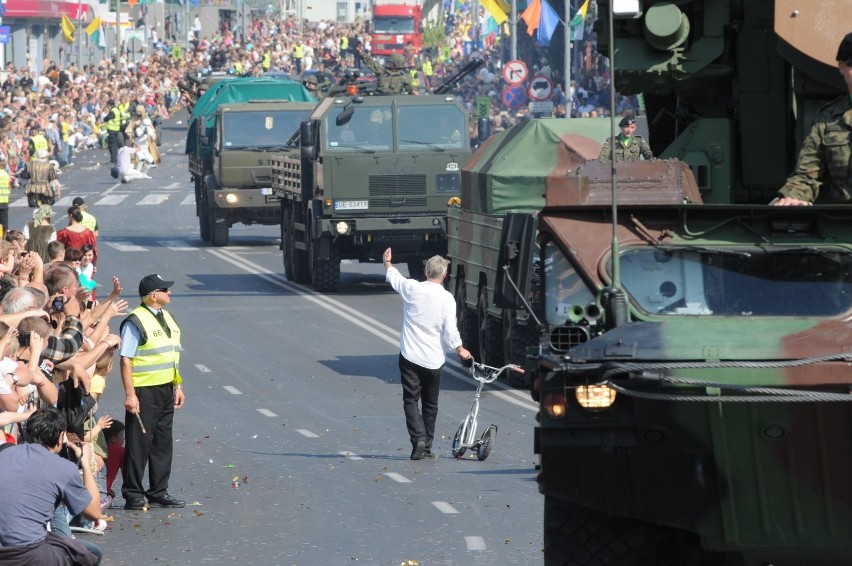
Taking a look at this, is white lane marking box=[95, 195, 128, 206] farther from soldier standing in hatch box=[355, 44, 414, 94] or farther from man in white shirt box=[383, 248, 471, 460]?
man in white shirt box=[383, 248, 471, 460]

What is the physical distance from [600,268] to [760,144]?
2.95 metres

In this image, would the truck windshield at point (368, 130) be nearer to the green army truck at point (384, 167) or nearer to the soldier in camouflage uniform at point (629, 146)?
the green army truck at point (384, 167)

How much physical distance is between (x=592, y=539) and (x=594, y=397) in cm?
87

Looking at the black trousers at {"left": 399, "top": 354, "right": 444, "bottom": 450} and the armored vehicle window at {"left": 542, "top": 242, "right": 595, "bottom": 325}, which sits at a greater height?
the armored vehicle window at {"left": 542, "top": 242, "right": 595, "bottom": 325}

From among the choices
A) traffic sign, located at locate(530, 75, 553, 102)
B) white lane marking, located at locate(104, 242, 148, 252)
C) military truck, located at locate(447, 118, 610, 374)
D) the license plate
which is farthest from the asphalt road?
traffic sign, located at locate(530, 75, 553, 102)

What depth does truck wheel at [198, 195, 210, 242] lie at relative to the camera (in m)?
37.6

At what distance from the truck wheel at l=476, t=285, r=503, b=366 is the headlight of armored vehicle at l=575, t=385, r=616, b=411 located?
12383mm

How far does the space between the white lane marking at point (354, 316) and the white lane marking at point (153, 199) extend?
38.7ft

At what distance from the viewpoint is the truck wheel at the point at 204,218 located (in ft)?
123

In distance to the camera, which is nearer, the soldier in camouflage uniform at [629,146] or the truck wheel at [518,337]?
the soldier in camouflage uniform at [629,146]

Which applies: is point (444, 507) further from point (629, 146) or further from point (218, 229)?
point (218, 229)

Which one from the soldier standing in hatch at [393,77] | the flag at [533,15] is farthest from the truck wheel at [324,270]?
the flag at [533,15]

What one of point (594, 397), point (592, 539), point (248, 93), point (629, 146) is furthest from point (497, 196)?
point (248, 93)

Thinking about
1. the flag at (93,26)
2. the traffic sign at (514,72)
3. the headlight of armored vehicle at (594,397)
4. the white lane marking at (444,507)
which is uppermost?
the flag at (93,26)
